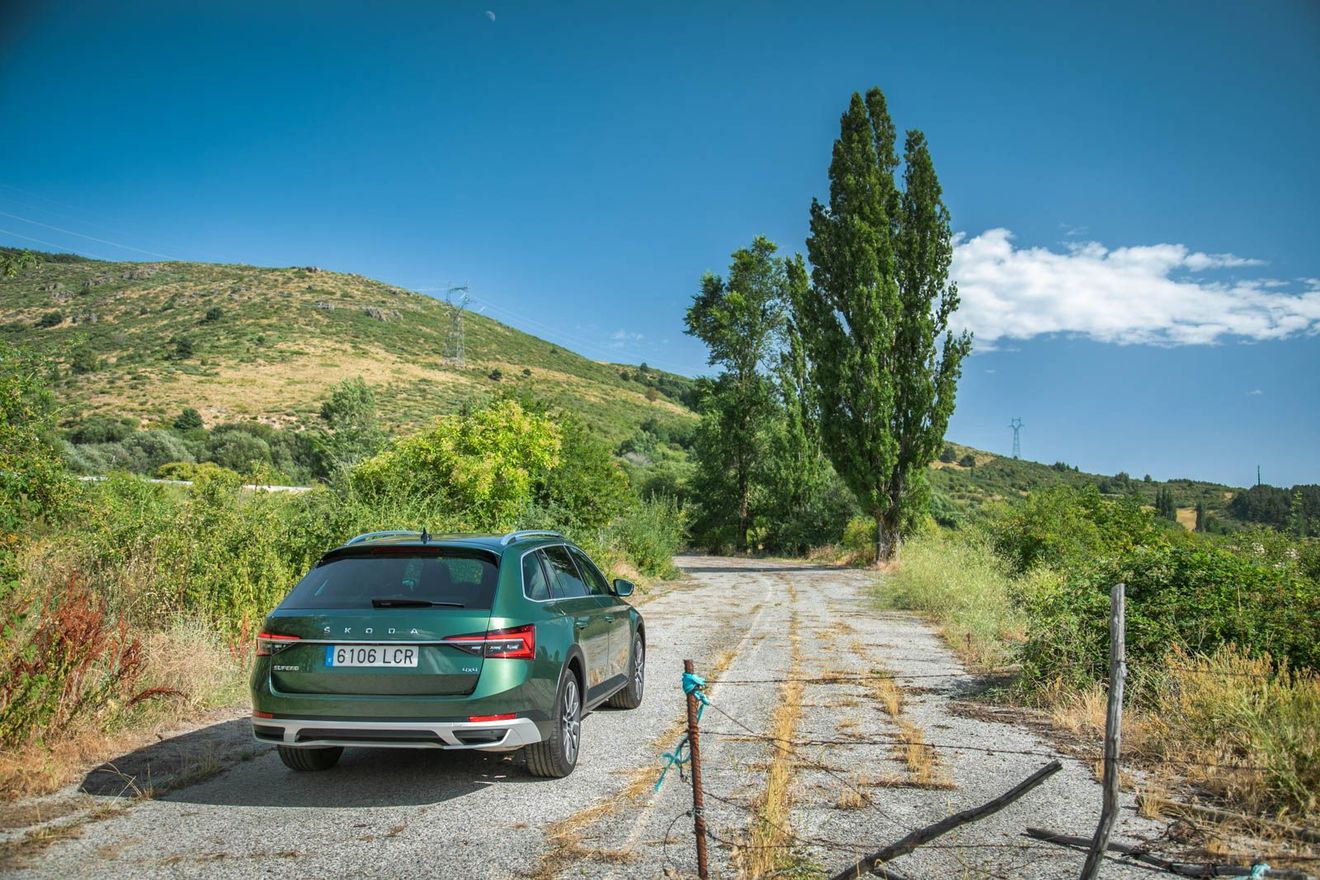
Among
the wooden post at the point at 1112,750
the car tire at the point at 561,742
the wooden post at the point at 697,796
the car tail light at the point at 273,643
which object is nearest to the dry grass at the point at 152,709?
the car tail light at the point at 273,643

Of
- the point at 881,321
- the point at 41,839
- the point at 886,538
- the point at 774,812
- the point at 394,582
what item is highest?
the point at 881,321

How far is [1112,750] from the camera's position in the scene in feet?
12.9

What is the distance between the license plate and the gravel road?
2.84 ft

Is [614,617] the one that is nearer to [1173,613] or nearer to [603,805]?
[603,805]

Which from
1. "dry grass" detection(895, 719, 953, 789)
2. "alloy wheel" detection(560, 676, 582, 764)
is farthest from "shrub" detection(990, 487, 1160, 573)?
"alloy wheel" detection(560, 676, 582, 764)

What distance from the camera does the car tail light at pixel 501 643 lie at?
534 cm

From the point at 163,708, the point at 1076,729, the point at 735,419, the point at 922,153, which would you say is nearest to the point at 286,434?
the point at 735,419

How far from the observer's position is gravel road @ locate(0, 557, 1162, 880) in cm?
434

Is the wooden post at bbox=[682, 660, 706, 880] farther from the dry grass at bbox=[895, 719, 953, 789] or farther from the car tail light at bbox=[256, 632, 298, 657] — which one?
the car tail light at bbox=[256, 632, 298, 657]

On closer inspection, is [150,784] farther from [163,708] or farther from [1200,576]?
[1200,576]

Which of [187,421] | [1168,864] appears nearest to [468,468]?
[1168,864]

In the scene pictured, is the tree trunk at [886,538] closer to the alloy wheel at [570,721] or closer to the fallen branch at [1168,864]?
the alloy wheel at [570,721]

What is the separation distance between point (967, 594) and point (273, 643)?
12538 mm

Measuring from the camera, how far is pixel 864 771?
19.6 feet
